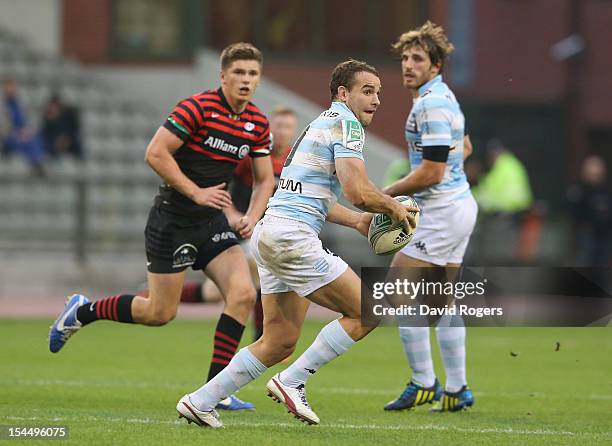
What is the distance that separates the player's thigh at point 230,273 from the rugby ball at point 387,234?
4.64ft

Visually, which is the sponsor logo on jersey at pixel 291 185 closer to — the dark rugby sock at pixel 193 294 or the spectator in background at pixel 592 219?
the dark rugby sock at pixel 193 294

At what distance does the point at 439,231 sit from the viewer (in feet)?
31.2

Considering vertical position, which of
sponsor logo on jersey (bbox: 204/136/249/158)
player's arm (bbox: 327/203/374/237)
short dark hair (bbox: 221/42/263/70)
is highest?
short dark hair (bbox: 221/42/263/70)

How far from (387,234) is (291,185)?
0.61 m

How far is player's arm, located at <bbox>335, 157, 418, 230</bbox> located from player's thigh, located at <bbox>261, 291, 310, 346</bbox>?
741 millimetres

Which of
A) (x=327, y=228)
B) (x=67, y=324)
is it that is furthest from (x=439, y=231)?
(x=327, y=228)

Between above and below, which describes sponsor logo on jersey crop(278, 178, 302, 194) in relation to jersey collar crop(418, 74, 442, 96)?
below

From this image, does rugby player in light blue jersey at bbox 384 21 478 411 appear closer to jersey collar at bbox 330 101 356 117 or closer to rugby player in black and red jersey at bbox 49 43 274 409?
rugby player in black and red jersey at bbox 49 43 274 409

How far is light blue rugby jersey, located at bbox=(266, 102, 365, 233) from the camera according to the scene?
25.5ft

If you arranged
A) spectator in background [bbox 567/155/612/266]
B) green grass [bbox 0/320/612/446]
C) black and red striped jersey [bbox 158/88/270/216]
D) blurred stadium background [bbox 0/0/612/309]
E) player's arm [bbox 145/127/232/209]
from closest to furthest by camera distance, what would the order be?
1. green grass [bbox 0/320/612/446]
2. player's arm [bbox 145/127/232/209]
3. black and red striped jersey [bbox 158/88/270/216]
4. blurred stadium background [bbox 0/0/612/309]
5. spectator in background [bbox 567/155/612/266]

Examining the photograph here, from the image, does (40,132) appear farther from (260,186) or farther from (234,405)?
(234,405)

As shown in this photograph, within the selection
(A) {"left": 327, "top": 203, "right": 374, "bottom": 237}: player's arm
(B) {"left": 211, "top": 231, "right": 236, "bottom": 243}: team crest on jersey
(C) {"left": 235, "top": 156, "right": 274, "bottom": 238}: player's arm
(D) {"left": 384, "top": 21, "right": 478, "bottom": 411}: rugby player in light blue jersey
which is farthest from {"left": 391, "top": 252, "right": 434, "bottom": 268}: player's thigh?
(A) {"left": 327, "top": 203, "right": 374, "bottom": 237}: player's arm

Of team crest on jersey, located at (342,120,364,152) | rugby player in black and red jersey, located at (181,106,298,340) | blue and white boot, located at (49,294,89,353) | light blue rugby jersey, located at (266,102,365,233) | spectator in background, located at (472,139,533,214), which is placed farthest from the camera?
spectator in background, located at (472,139,533,214)

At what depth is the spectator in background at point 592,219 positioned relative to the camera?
76.9 ft
